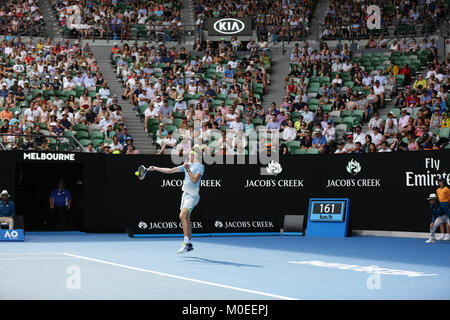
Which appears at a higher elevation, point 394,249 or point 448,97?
point 448,97

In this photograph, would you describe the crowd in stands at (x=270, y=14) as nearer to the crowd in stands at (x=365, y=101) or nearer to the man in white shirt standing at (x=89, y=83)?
the crowd in stands at (x=365, y=101)

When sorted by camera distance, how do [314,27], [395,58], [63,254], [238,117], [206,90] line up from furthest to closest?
1. [314,27]
2. [395,58]
3. [206,90]
4. [238,117]
5. [63,254]

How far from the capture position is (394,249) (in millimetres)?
16281

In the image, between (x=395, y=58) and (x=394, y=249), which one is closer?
(x=394, y=249)

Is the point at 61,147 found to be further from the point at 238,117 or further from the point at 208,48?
the point at 208,48

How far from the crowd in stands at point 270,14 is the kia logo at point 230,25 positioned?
1292 millimetres

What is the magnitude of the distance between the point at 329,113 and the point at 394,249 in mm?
10524

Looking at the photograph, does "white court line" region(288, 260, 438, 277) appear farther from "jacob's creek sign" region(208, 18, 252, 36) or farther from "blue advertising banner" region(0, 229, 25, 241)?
"jacob's creek sign" region(208, 18, 252, 36)

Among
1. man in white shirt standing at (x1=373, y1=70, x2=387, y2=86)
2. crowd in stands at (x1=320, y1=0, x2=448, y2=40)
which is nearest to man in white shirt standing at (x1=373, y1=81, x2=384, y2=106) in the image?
man in white shirt standing at (x1=373, y1=70, x2=387, y2=86)

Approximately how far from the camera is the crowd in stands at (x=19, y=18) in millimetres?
34562

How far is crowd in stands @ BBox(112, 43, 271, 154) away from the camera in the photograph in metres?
24.6
